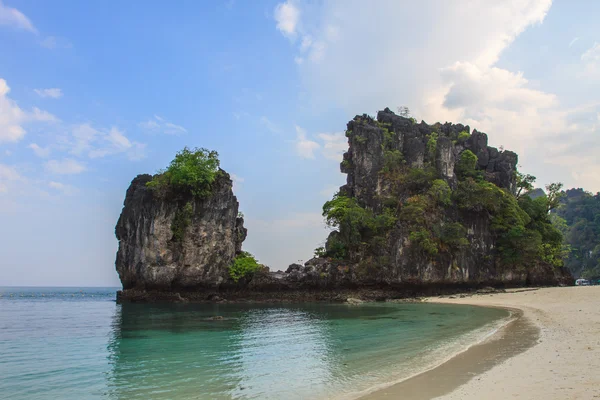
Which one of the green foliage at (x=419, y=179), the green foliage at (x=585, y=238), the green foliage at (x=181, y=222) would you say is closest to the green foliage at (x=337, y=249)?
the green foliage at (x=419, y=179)

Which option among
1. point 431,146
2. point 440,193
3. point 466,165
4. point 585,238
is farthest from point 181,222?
point 585,238

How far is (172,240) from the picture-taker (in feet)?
135

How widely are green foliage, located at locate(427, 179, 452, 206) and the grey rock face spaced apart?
22.8 metres

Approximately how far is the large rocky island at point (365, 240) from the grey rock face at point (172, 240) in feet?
0.34

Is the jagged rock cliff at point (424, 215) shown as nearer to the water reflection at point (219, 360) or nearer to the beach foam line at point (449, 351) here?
the beach foam line at point (449, 351)

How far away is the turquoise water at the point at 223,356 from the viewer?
9.49 metres

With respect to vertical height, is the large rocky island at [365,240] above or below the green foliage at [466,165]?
below

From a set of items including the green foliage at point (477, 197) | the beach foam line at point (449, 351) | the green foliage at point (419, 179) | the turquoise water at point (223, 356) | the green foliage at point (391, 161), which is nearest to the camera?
the beach foam line at point (449, 351)

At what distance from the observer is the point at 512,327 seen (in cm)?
1761

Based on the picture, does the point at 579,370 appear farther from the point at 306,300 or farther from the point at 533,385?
the point at 306,300

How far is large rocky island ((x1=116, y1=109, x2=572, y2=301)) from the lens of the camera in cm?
4103

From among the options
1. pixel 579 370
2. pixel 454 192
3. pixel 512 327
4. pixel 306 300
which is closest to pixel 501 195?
pixel 454 192

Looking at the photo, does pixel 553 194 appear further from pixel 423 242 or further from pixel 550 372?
pixel 550 372

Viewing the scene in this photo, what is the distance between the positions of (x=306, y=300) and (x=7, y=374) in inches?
1260
